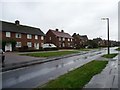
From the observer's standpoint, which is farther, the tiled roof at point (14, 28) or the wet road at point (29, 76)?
the tiled roof at point (14, 28)

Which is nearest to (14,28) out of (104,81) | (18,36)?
(18,36)

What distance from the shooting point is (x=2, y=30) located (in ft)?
159

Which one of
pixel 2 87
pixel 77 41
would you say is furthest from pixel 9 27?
pixel 77 41

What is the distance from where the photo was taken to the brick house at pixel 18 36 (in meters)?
48.7

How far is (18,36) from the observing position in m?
54.1

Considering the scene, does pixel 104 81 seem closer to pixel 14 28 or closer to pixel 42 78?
pixel 42 78

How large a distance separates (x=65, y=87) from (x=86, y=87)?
922mm

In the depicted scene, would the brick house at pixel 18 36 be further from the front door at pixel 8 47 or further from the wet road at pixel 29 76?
the wet road at pixel 29 76

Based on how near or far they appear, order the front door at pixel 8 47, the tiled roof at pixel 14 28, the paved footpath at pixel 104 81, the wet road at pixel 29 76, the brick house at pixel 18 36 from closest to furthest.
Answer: the paved footpath at pixel 104 81
the wet road at pixel 29 76
the front door at pixel 8 47
the brick house at pixel 18 36
the tiled roof at pixel 14 28

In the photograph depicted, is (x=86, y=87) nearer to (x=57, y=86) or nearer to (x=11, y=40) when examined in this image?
(x=57, y=86)

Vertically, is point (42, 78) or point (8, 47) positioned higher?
point (8, 47)

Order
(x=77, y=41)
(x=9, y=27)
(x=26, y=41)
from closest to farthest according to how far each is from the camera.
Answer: (x=9, y=27), (x=26, y=41), (x=77, y=41)

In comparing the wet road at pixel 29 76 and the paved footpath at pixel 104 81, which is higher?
the paved footpath at pixel 104 81

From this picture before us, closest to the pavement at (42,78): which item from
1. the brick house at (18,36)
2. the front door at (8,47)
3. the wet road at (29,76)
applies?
the wet road at (29,76)
